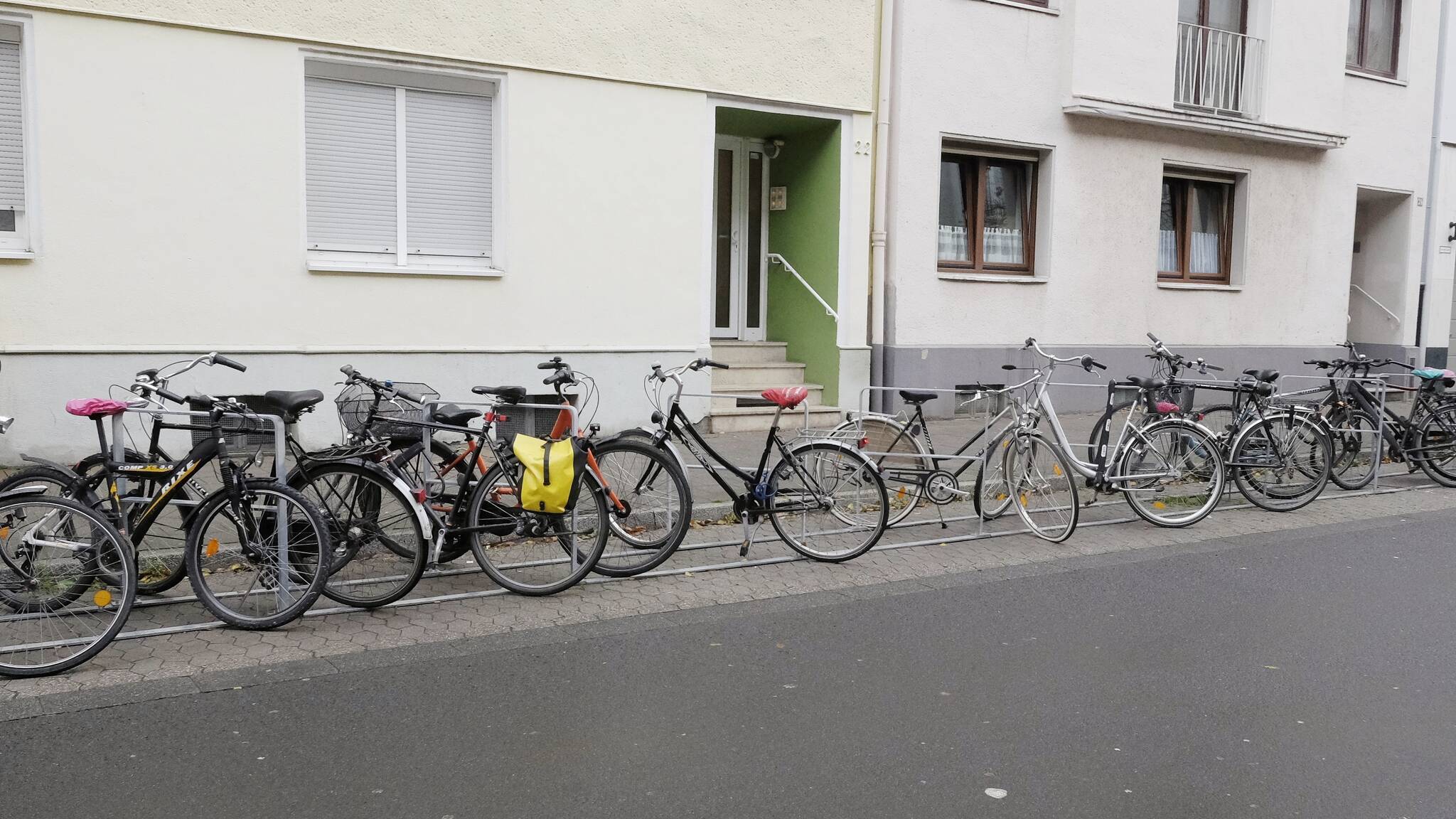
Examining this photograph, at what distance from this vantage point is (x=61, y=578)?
549 centimetres

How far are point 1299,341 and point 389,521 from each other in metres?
15.3

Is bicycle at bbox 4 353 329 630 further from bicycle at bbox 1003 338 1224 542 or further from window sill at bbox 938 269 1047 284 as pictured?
window sill at bbox 938 269 1047 284

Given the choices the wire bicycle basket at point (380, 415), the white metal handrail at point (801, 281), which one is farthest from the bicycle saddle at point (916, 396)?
the white metal handrail at point (801, 281)

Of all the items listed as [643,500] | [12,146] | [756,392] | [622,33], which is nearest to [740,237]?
[756,392]

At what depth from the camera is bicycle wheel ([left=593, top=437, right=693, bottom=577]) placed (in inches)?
279

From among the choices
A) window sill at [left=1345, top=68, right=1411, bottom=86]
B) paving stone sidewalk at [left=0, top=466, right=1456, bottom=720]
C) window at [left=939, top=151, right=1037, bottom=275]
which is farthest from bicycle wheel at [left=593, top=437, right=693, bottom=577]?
window sill at [left=1345, top=68, right=1411, bottom=86]

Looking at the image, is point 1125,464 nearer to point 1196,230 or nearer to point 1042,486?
point 1042,486

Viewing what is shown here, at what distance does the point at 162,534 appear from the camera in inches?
240

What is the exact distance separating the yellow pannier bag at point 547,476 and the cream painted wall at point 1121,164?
7951 millimetres

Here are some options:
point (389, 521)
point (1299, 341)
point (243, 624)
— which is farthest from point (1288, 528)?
point (1299, 341)

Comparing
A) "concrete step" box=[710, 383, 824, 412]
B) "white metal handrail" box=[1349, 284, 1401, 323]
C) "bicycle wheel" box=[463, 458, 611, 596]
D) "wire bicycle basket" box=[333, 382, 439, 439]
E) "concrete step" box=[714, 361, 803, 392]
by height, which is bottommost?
Answer: "bicycle wheel" box=[463, 458, 611, 596]

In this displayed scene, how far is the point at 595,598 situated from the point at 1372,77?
1656 centimetres

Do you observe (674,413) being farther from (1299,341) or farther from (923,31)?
(1299,341)

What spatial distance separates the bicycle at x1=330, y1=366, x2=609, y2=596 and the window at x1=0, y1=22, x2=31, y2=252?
14.9 feet
